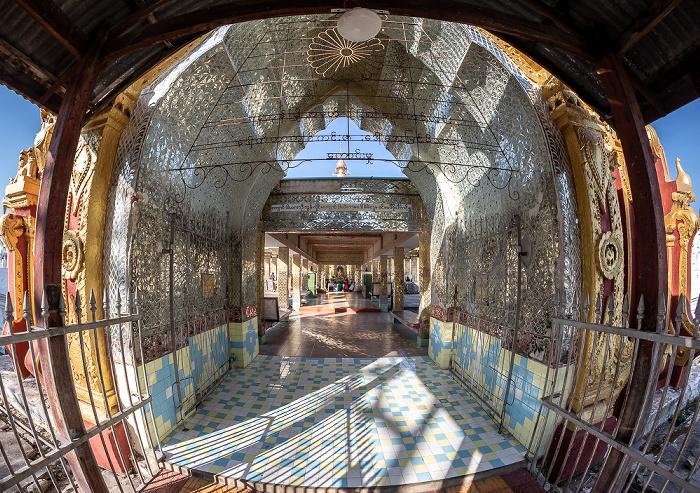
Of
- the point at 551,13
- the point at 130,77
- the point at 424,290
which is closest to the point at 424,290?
the point at 424,290

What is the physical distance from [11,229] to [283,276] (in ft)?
25.6

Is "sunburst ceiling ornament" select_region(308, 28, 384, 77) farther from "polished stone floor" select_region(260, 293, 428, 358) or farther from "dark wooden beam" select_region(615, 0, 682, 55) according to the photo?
"polished stone floor" select_region(260, 293, 428, 358)

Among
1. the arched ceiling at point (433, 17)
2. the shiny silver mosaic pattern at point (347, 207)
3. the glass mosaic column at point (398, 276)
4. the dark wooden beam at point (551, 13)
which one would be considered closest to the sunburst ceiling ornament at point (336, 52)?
the arched ceiling at point (433, 17)

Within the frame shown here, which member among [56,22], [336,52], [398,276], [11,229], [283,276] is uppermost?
[336,52]

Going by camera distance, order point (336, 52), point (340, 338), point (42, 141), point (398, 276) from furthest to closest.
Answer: point (398, 276)
point (340, 338)
point (336, 52)
point (42, 141)

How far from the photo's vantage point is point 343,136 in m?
3.20

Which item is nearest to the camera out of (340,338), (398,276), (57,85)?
(57,85)

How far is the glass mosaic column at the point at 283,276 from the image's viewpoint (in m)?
11.3

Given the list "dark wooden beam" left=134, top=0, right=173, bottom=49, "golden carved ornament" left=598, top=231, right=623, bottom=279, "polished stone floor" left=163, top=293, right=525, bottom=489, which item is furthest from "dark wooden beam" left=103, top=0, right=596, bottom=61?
"polished stone floor" left=163, top=293, right=525, bottom=489

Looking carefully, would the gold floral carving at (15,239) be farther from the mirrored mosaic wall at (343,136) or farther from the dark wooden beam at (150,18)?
the dark wooden beam at (150,18)

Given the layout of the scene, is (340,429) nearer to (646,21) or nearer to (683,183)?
(646,21)

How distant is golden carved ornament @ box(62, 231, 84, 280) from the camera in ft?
9.66

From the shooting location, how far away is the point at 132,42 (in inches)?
81.1

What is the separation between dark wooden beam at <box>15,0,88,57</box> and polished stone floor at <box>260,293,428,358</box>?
5.73 meters
